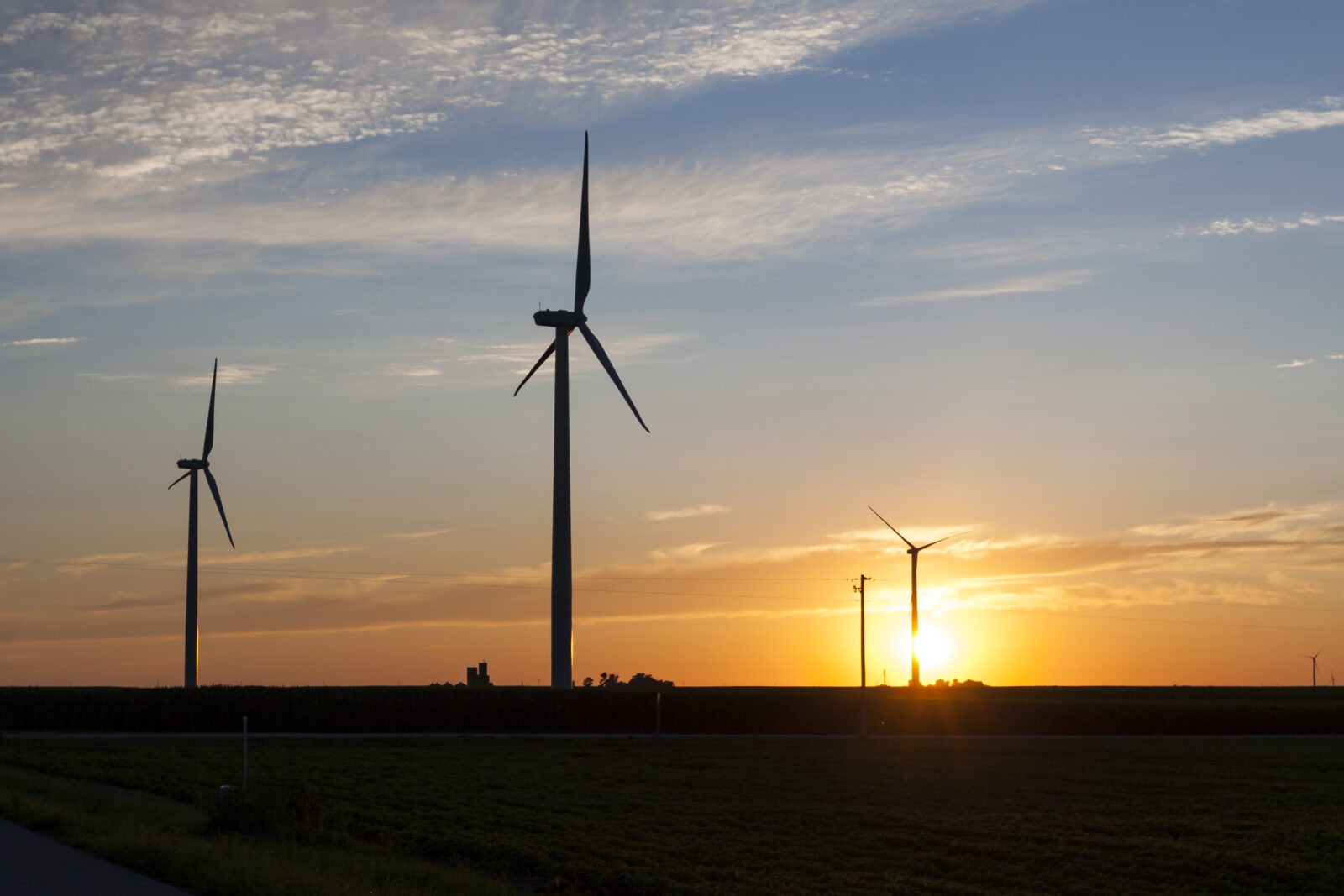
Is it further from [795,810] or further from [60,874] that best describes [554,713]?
[60,874]

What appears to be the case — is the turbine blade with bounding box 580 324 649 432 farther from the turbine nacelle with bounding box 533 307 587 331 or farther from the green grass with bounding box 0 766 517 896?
the green grass with bounding box 0 766 517 896

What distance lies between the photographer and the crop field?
114 feet

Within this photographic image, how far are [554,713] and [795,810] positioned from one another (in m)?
61.3

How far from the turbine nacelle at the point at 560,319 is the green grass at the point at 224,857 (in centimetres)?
6469

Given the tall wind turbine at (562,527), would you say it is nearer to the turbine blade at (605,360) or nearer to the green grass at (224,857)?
the turbine blade at (605,360)

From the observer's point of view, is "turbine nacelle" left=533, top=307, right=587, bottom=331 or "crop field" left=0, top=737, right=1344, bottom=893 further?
"turbine nacelle" left=533, top=307, right=587, bottom=331

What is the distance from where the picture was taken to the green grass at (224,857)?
1035 inches

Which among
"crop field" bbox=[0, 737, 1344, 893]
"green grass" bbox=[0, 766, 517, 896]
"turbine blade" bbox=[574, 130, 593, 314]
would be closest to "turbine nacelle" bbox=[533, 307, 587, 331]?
"turbine blade" bbox=[574, 130, 593, 314]

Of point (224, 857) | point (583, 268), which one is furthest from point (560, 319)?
point (224, 857)

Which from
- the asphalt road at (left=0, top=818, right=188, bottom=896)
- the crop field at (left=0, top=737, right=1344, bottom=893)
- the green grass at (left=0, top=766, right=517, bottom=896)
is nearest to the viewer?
the asphalt road at (left=0, top=818, right=188, bottom=896)

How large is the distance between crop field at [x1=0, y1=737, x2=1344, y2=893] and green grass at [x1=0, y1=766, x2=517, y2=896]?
7.59 feet

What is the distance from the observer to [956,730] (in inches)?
4454

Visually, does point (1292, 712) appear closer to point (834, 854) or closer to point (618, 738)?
point (618, 738)

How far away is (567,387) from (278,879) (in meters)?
74.8
